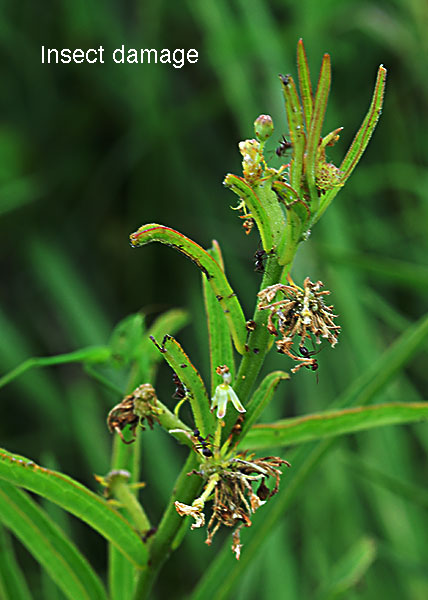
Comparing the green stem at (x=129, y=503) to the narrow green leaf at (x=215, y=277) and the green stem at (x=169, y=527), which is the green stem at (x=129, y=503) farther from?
the narrow green leaf at (x=215, y=277)

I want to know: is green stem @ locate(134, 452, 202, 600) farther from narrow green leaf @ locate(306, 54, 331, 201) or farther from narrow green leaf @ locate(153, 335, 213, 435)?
narrow green leaf @ locate(306, 54, 331, 201)

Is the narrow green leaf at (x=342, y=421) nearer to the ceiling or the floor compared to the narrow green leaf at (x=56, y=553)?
nearer to the ceiling

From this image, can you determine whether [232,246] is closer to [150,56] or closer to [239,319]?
[150,56]

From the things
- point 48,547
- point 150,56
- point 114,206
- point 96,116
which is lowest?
point 48,547

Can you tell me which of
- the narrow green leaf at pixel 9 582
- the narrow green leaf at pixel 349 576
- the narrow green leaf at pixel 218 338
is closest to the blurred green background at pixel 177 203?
the narrow green leaf at pixel 349 576

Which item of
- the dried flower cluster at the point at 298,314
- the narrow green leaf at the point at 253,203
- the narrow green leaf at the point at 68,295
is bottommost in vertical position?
the dried flower cluster at the point at 298,314

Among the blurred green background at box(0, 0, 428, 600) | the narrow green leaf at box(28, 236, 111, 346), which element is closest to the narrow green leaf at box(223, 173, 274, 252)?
the blurred green background at box(0, 0, 428, 600)

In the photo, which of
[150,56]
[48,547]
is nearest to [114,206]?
[150,56]

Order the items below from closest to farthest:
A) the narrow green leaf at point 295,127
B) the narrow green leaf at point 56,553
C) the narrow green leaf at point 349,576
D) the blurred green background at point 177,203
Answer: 1. the narrow green leaf at point 295,127
2. the narrow green leaf at point 56,553
3. the narrow green leaf at point 349,576
4. the blurred green background at point 177,203
